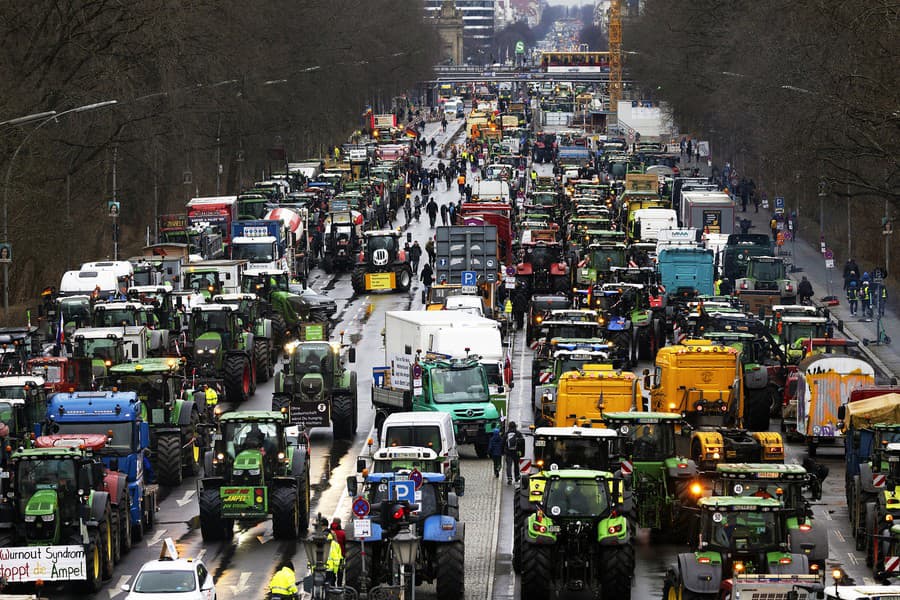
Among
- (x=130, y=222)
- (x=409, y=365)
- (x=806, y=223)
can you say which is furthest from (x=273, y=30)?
(x=409, y=365)

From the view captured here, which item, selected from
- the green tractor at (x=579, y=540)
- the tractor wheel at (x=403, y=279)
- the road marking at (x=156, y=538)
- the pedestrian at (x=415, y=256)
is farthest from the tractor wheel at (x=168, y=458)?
the pedestrian at (x=415, y=256)

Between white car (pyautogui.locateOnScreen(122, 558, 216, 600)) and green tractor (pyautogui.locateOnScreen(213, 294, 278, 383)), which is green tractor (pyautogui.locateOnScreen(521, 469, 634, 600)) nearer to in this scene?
white car (pyautogui.locateOnScreen(122, 558, 216, 600))

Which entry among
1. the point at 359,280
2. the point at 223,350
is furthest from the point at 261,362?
the point at 359,280

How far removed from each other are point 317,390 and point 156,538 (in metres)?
9.95

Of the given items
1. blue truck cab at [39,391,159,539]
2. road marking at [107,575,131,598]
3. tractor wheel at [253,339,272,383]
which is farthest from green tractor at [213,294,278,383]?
road marking at [107,575,131,598]

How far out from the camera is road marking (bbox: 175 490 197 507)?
1510 inches

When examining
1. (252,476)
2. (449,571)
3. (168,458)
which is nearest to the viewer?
(449,571)

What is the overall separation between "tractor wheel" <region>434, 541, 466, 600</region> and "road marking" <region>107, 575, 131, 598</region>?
18.3ft

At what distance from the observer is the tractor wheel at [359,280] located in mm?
74750

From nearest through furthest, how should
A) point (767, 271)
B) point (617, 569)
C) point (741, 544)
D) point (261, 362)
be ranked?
point (741, 544)
point (617, 569)
point (261, 362)
point (767, 271)

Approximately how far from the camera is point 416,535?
28406mm

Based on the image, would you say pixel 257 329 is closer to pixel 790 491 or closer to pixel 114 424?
pixel 114 424

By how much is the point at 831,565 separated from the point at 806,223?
2665 inches

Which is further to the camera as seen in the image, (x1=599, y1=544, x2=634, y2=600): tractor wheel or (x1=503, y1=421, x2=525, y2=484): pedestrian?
(x1=503, y1=421, x2=525, y2=484): pedestrian
